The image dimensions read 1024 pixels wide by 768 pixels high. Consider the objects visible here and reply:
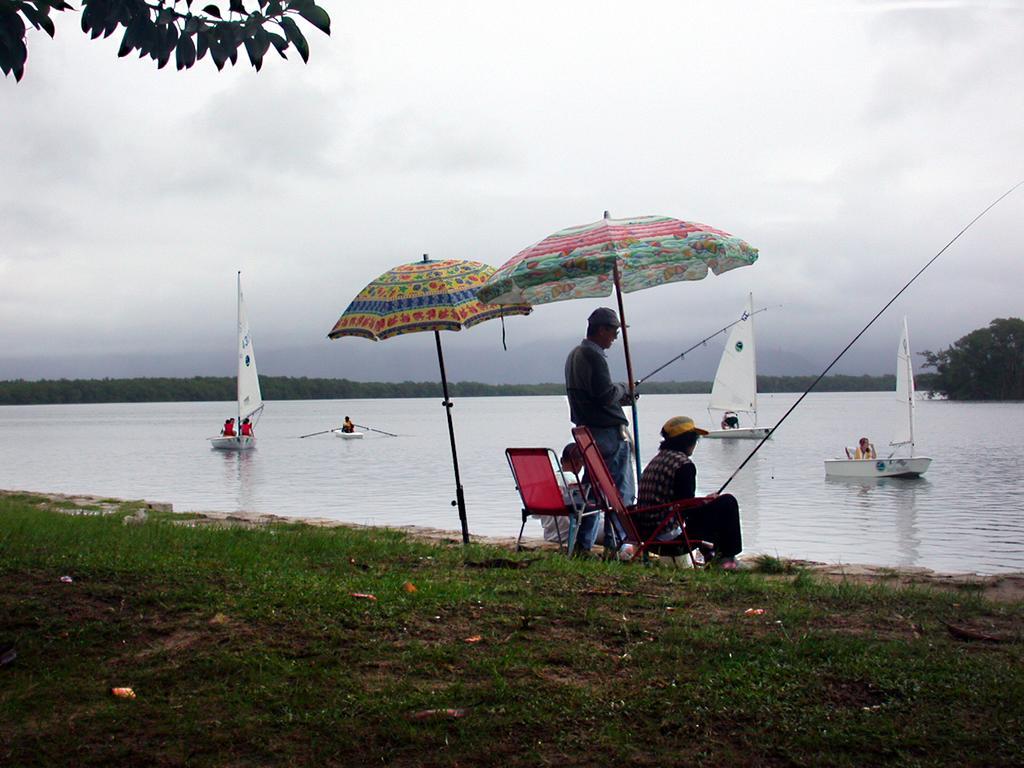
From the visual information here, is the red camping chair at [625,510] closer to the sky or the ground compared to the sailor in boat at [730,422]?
closer to the sky

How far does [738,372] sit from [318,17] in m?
38.6

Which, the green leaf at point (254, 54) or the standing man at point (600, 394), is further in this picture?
the standing man at point (600, 394)

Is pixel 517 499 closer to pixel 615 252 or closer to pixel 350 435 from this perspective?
pixel 615 252

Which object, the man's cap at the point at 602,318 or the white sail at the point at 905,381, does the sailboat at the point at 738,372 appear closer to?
the white sail at the point at 905,381

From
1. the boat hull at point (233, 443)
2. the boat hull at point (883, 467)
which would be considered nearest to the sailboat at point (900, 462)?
the boat hull at point (883, 467)

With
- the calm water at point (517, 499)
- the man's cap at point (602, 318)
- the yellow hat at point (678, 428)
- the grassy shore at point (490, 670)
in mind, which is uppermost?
the man's cap at point (602, 318)

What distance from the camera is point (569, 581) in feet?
17.9

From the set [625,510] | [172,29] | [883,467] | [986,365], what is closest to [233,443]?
[883,467]

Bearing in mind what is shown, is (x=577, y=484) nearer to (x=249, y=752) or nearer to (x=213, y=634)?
(x=213, y=634)

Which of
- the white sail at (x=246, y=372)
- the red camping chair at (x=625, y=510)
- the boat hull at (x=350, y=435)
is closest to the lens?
the red camping chair at (x=625, y=510)

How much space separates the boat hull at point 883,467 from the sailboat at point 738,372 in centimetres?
1471

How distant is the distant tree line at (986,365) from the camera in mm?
89625

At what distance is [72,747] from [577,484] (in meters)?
4.88

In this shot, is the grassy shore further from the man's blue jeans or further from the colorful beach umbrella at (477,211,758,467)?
the colorful beach umbrella at (477,211,758,467)
